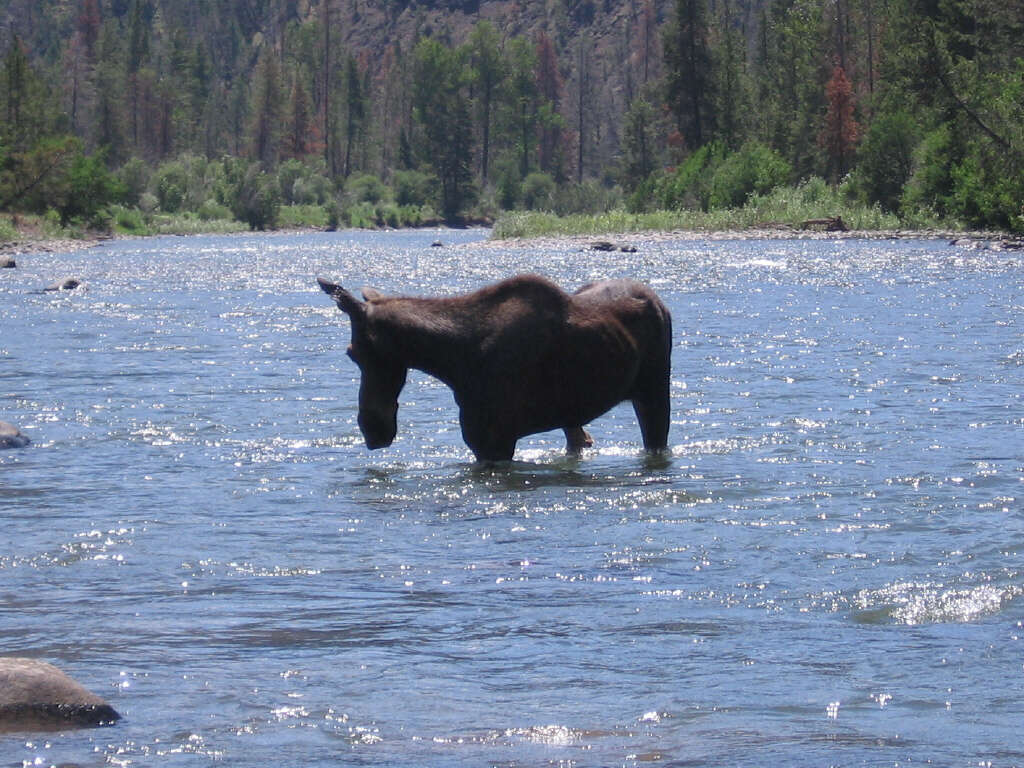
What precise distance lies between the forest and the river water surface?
3929cm

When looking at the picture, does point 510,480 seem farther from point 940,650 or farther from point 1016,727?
point 1016,727

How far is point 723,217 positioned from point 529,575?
66.0 metres

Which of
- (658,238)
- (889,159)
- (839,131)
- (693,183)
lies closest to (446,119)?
(693,183)

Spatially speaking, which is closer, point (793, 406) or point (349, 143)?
point (793, 406)

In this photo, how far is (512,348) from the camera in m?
12.0

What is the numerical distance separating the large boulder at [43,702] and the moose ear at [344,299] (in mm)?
5730

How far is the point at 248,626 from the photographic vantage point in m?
7.95

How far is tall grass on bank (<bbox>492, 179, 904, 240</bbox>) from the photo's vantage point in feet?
233

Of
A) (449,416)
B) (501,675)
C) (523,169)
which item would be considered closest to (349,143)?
(523,169)

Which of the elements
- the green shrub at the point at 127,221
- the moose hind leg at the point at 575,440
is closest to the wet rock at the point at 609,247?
the green shrub at the point at 127,221

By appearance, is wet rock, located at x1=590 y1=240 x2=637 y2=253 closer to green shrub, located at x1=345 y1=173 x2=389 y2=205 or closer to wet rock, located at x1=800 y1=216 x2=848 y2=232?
wet rock, located at x1=800 y1=216 x2=848 y2=232

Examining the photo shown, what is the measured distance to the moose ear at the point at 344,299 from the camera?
11.9m

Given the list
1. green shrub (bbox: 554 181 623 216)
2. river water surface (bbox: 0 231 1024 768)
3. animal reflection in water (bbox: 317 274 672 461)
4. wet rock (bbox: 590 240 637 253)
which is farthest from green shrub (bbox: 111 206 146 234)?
animal reflection in water (bbox: 317 274 672 461)

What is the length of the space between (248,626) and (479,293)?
16.3 feet
